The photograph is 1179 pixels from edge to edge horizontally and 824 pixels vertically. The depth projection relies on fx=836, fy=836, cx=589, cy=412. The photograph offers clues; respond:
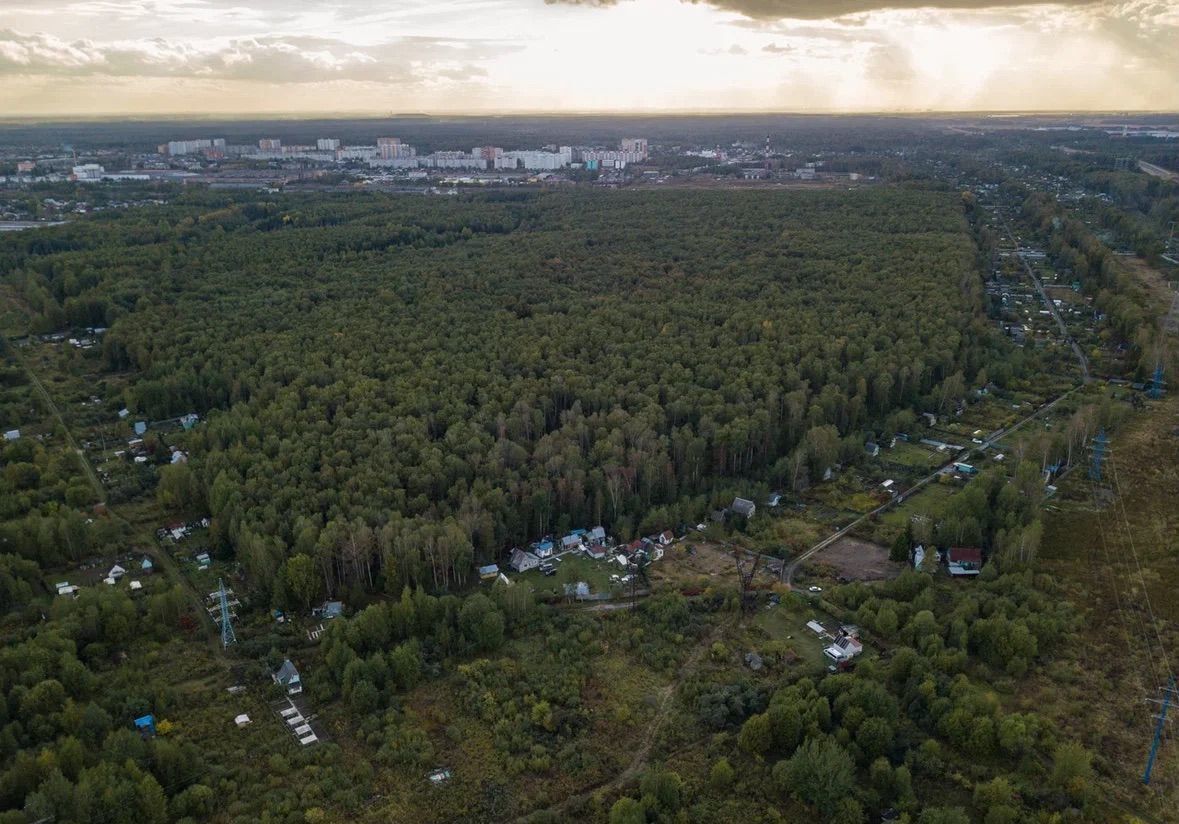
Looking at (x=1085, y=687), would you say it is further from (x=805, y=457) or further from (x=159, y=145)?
(x=159, y=145)

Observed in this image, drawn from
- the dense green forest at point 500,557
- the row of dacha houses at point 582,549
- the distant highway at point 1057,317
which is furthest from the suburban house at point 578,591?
the distant highway at point 1057,317

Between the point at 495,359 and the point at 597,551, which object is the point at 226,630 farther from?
the point at 495,359

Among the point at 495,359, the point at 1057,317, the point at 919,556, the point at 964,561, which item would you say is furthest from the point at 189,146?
the point at 964,561

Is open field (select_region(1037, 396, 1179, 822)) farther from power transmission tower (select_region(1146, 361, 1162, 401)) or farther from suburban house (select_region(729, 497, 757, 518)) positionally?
suburban house (select_region(729, 497, 757, 518))

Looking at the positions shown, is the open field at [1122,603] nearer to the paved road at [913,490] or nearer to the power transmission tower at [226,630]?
the paved road at [913,490]

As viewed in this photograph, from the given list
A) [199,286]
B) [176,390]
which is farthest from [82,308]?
[176,390]
